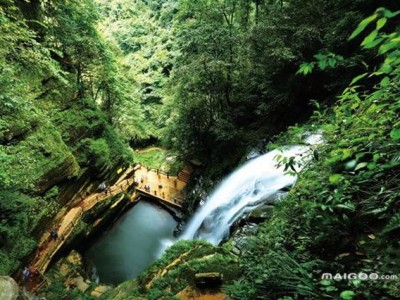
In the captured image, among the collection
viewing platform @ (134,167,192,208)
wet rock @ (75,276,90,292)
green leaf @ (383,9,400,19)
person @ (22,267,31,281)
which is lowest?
wet rock @ (75,276,90,292)

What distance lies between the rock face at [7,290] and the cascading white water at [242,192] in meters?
6.71

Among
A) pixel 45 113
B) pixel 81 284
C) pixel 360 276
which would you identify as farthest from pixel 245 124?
pixel 360 276

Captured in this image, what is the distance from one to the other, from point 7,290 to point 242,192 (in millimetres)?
8263

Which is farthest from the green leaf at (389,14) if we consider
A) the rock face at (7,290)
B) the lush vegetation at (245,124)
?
the rock face at (7,290)

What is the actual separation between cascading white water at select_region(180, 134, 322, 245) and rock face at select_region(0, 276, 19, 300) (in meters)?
6.71

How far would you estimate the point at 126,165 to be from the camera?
19.8 meters

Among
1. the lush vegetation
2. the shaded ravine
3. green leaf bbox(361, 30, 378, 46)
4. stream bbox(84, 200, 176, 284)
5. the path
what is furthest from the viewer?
stream bbox(84, 200, 176, 284)

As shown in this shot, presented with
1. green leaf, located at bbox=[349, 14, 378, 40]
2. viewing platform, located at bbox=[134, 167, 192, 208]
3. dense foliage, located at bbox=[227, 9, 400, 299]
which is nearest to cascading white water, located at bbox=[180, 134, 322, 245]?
viewing platform, located at bbox=[134, 167, 192, 208]

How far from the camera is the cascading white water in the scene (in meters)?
9.75

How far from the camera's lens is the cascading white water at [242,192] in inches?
384

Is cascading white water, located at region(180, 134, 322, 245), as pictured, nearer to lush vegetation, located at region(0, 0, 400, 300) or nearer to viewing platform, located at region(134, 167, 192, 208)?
lush vegetation, located at region(0, 0, 400, 300)

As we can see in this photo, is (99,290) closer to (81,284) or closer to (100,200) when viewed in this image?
(81,284)

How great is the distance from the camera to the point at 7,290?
15.9 ft

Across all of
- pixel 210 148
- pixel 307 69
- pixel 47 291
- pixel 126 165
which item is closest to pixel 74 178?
pixel 47 291
